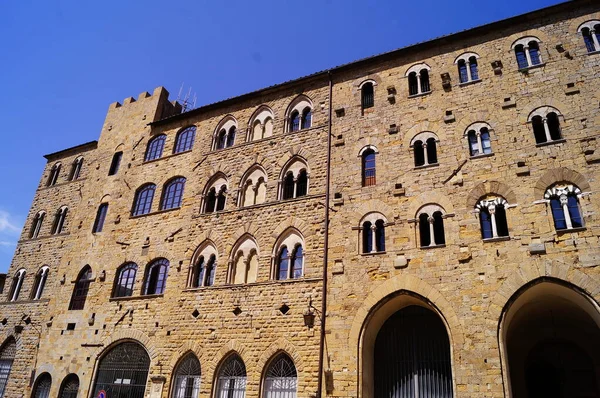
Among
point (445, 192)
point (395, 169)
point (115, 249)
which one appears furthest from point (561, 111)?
point (115, 249)

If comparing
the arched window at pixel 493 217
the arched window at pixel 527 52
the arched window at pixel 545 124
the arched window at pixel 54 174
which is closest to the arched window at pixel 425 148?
the arched window at pixel 493 217

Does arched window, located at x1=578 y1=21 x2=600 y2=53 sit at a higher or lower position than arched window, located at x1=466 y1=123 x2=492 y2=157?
higher

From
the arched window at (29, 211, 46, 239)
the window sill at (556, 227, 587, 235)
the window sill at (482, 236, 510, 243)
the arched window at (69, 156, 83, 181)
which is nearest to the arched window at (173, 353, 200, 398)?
the window sill at (482, 236, 510, 243)

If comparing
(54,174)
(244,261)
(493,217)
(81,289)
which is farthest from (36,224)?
(493,217)

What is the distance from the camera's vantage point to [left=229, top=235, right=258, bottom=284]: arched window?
16.1 metres

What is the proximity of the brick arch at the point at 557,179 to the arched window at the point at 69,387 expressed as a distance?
18370 mm

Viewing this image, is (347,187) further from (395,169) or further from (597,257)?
(597,257)

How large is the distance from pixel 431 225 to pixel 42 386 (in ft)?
56.7

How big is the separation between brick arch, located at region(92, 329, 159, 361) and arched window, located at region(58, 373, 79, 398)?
4.57 ft

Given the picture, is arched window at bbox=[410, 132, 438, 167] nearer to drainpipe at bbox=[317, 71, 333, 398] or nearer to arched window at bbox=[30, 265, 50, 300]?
drainpipe at bbox=[317, 71, 333, 398]

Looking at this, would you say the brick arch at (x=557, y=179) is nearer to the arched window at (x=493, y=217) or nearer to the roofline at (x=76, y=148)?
the arched window at (x=493, y=217)

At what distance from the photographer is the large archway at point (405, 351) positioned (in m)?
12.9

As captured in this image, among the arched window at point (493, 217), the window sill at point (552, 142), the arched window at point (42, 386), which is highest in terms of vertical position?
the window sill at point (552, 142)

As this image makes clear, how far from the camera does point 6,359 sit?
20.1 metres
